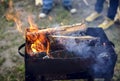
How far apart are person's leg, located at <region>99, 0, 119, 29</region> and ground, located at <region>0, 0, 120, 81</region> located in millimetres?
147

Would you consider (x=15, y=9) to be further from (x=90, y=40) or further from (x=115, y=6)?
(x=90, y=40)

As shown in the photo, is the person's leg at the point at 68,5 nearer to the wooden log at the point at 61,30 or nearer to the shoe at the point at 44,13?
the shoe at the point at 44,13

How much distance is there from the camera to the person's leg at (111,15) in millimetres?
6154

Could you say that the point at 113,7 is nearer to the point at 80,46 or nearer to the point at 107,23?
the point at 107,23

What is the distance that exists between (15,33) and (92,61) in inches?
121

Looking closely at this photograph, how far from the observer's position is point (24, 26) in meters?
6.57

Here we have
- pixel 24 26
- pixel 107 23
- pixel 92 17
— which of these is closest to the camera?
pixel 107 23

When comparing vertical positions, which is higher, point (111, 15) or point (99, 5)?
point (99, 5)

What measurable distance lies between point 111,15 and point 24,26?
7.94 ft

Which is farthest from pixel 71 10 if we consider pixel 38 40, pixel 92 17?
pixel 38 40

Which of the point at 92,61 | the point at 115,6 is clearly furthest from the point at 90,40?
Result: the point at 115,6

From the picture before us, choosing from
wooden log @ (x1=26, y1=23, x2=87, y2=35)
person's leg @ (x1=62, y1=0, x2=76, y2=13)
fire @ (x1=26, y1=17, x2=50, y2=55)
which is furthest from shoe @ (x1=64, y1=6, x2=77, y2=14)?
fire @ (x1=26, y1=17, x2=50, y2=55)

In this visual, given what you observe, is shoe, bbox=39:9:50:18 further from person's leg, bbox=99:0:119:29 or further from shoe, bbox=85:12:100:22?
person's leg, bbox=99:0:119:29

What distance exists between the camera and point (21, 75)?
190 inches
